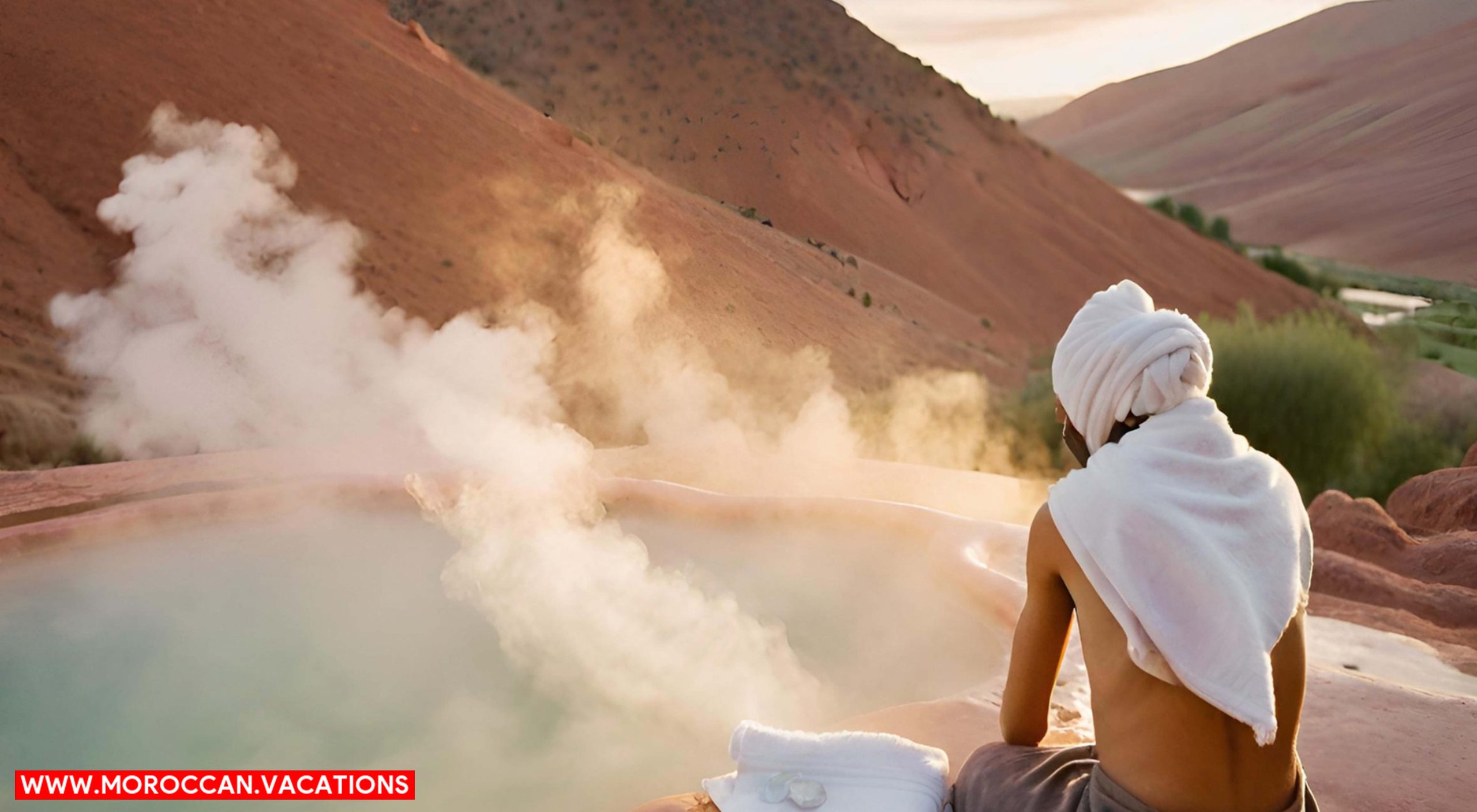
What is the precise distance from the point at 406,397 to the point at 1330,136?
38.9 metres

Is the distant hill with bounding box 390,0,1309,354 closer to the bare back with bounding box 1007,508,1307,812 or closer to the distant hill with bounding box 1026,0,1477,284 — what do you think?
the distant hill with bounding box 1026,0,1477,284

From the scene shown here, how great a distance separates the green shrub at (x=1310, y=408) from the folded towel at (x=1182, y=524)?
23.8 ft

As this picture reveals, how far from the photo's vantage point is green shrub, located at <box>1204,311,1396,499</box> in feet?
26.7

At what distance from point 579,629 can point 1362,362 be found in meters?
7.07

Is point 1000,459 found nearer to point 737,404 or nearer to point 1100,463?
point 737,404

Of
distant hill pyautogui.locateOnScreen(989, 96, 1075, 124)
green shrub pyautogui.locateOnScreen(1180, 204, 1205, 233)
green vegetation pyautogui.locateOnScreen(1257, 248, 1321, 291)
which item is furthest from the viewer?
distant hill pyautogui.locateOnScreen(989, 96, 1075, 124)

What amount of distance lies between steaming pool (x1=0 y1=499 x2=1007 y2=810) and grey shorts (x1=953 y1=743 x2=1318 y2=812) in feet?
4.01

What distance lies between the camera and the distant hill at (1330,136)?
1032 inches

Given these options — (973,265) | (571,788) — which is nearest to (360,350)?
(571,788)

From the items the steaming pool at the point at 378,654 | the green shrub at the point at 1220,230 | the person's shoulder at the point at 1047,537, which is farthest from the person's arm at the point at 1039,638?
the green shrub at the point at 1220,230

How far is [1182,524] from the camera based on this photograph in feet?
4.33

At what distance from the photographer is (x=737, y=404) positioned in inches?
374

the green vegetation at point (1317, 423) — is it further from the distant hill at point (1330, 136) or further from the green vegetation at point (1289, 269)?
the green vegetation at point (1289, 269)

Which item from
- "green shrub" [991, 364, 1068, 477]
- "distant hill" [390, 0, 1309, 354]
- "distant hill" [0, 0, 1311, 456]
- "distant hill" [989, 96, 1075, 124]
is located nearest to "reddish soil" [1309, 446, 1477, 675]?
"green shrub" [991, 364, 1068, 477]
